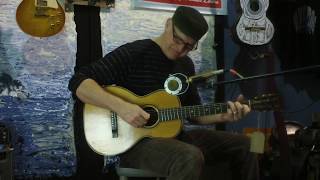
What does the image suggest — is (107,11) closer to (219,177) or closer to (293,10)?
(219,177)

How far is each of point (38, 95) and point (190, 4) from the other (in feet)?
4.18

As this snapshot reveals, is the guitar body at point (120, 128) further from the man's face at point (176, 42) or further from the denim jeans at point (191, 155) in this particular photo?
the man's face at point (176, 42)

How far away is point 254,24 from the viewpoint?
3074mm

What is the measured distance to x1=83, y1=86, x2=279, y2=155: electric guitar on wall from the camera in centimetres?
217

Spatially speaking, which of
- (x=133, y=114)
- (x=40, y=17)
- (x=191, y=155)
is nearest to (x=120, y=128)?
(x=133, y=114)

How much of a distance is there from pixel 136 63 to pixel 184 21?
394 mm

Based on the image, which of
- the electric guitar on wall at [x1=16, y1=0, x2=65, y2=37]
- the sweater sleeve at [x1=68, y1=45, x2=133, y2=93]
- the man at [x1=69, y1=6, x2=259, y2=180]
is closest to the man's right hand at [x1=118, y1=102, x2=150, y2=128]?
the man at [x1=69, y1=6, x2=259, y2=180]

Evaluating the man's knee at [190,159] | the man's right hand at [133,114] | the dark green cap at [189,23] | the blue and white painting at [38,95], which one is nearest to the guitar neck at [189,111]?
the man's right hand at [133,114]

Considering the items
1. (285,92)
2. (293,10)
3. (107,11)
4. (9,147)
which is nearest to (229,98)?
(285,92)

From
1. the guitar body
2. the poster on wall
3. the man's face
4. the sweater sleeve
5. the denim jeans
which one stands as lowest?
the denim jeans

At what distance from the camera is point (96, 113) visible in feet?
7.25

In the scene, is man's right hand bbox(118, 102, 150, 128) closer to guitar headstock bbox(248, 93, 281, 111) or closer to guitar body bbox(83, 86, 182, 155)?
guitar body bbox(83, 86, 182, 155)

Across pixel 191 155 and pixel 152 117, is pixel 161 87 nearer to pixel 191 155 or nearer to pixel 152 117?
pixel 152 117

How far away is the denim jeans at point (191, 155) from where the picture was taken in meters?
1.91
